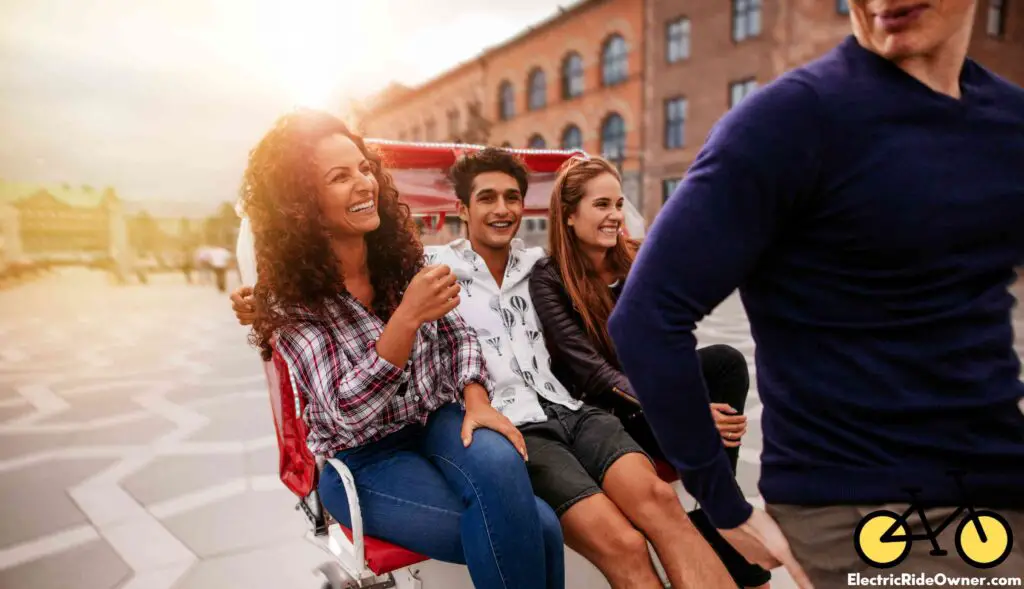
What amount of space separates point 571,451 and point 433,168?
1.69 metres

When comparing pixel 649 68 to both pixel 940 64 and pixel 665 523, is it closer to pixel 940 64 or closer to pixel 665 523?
pixel 665 523

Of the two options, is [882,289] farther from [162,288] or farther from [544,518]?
[162,288]

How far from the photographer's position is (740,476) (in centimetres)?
306

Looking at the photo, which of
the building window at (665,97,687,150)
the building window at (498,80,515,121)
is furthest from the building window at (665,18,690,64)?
the building window at (498,80,515,121)

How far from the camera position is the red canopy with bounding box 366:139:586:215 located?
272 centimetres

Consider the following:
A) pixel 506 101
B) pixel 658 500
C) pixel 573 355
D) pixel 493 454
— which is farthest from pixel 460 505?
pixel 506 101

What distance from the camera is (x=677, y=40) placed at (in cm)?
1573

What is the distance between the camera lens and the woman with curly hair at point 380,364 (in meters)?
1.47

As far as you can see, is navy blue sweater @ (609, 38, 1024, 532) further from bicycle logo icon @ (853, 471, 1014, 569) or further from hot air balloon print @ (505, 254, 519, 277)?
hot air balloon print @ (505, 254, 519, 277)

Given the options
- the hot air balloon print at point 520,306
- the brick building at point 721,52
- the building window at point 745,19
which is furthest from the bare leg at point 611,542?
the building window at point 745,19

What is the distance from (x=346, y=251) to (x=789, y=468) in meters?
1.42

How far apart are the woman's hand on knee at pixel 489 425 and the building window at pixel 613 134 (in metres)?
16.3

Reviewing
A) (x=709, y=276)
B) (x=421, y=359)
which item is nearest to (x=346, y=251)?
(x=421, y=359)

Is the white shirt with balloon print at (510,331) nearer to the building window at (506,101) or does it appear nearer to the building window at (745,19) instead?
the building window at (745,19)
